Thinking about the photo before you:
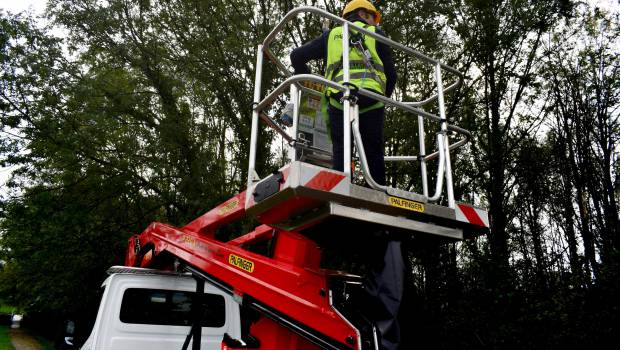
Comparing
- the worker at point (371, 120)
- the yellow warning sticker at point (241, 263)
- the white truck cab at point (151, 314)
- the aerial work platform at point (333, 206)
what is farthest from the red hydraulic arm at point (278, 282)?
the white truck cab at point (151, 314)

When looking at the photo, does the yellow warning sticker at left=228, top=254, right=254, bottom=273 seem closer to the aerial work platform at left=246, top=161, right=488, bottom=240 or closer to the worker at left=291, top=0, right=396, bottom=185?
the aerial work platform at left=246, top=161, right=488, bottom=240

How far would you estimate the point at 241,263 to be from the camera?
11.8 feet

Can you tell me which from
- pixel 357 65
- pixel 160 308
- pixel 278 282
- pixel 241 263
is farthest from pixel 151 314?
pixel 357 65

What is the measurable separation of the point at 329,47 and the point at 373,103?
56 cm

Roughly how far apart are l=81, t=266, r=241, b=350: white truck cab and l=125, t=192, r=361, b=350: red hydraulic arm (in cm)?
61

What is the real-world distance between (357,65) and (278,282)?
1571 millimetres

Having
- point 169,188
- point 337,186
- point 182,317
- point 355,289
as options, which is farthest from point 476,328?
point 169,188

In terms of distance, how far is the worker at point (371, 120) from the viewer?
2674 millimetres

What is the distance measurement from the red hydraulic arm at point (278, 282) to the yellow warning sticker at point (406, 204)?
725 mm

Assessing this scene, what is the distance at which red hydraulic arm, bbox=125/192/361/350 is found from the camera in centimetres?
289

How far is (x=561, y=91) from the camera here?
41.7 ft

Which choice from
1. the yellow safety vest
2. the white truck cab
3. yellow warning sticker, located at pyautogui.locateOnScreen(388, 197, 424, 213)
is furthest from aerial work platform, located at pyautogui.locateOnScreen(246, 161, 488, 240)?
the white truck cab

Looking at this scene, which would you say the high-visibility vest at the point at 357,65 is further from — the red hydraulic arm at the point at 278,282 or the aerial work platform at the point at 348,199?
the red hydraulic arm at the point at 278,282

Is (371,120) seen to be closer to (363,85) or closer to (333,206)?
(363,85)
